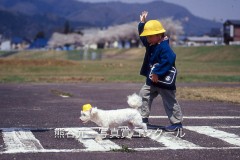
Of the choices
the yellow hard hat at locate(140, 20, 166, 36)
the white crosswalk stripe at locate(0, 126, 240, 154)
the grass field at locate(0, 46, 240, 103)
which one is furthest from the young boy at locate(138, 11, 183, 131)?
the grass field at locate(0, 46, 240, 103)

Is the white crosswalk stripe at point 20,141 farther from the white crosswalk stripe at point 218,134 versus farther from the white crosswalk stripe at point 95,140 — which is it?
the white crosswalk stripe at point 218,134

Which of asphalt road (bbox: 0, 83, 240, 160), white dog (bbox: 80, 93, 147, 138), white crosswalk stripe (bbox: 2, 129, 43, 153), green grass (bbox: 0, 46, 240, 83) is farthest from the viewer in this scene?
green grass (bbox: 0, 46, 240, 83)

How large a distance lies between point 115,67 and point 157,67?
38.6 meters

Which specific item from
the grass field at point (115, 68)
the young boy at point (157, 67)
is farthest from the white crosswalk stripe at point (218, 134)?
the grass field at point (115, 68)

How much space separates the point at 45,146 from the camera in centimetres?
723

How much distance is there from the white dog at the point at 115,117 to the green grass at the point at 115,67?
750 inches

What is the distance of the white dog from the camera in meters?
7.62

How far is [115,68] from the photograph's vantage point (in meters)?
45.2

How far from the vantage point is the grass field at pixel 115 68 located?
29.0 m

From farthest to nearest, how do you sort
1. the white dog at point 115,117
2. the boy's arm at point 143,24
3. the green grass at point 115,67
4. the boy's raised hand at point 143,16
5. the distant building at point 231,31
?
the distant building at point 231,31, the green grass at point 115,67, the boy's raised hand at point 143,16, the boy's arm at point 143,24, the white dog at point 115,117

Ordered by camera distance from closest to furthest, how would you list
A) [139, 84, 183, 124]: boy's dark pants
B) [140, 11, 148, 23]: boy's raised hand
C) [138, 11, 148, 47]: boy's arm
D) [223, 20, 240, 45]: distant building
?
[139, 84, 183, 124]: boy's dark pants < [138, 11, 148, 47]: boy's arm < [140, 11, 148, 23]: boy's raised hand < [223, 20, 240, 45]: distant building

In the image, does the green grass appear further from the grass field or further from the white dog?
the white dog

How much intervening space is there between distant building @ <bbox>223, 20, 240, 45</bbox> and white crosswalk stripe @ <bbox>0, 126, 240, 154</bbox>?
87.4 meters

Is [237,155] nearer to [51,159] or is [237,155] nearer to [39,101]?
[51,159]
